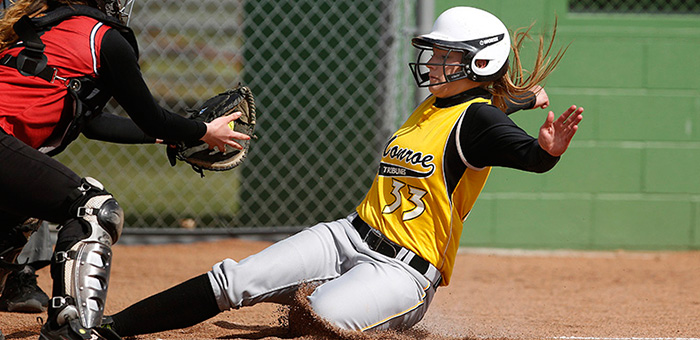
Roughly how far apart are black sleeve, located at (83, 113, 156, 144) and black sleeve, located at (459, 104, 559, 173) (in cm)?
148

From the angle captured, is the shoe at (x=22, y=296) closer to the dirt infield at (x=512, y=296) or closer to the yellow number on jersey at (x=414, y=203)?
the dirt infield at (x=512, y=296)

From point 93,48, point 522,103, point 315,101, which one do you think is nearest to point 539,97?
point 522,103

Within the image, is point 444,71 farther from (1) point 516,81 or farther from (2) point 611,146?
(2) point 611,146

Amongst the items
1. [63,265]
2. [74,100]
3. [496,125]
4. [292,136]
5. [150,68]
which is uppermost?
[74,100]

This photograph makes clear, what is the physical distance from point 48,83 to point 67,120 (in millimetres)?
167

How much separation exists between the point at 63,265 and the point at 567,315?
2.67 metres

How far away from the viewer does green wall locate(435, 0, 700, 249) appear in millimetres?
6496

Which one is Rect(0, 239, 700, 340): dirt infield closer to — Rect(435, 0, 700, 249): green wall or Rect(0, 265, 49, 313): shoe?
Rect(0, 265, 49, 313): shoe

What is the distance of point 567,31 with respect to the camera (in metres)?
6.45

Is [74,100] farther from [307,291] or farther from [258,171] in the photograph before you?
[258,171]

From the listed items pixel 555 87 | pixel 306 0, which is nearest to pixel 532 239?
pixel 555 87

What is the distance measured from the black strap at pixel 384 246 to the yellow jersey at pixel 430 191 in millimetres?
20

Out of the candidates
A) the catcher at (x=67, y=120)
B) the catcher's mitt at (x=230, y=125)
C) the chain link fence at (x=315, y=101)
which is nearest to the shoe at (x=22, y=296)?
the catcher's mitt at (x=230, y=125)

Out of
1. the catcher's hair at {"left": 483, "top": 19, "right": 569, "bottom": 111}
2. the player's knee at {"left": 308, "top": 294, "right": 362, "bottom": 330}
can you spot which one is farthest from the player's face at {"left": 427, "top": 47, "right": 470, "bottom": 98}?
the player's knee at {"left": 308, "top": 294, "right": 362, "bottom": 330}
